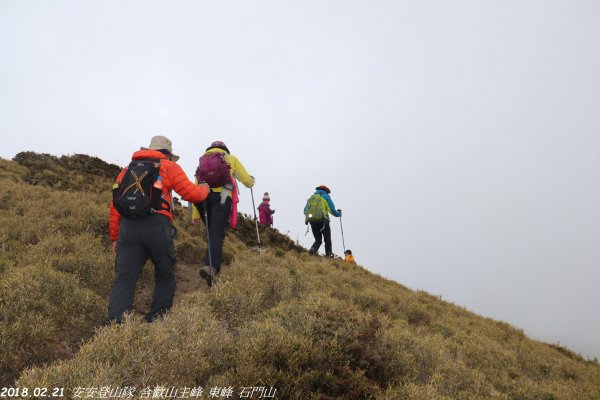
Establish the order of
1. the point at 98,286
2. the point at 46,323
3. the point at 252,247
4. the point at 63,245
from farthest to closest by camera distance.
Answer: the point at 252,247 → the point at 63,245 → the point at 98,286 → the point at 46,323

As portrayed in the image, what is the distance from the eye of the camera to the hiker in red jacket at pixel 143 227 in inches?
182

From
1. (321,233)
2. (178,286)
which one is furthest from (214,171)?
(321,233)

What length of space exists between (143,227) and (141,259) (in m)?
0.44

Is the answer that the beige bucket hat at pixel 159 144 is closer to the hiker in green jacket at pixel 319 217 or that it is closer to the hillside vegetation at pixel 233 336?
the hillside vegetation at pixel 233 336

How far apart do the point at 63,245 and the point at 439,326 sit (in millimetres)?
7846

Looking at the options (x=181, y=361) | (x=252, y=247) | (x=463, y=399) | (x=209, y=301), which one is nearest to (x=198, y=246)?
(x=252, y=247)

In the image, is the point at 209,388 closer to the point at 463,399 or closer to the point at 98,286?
the point at 463,399

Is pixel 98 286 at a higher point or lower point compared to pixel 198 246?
lower

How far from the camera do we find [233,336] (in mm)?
4285

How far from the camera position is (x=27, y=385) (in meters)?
2.65

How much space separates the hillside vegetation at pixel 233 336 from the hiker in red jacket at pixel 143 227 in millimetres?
385

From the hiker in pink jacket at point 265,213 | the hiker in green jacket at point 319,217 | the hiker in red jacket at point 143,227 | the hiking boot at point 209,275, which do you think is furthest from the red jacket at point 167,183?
the hiker in pink jacket at point 265,213

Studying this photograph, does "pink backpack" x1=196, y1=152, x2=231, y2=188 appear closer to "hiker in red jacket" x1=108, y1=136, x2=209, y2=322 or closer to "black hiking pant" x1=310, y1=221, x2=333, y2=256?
"hiker in red jacket" x1=108, y1=136, x2=209, y2=322

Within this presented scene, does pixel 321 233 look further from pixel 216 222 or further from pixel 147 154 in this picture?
pixel 147 154
